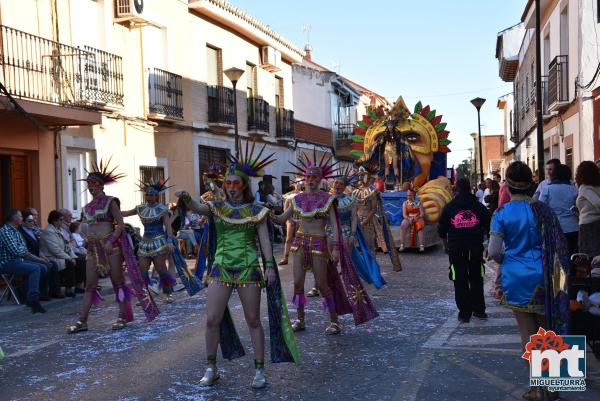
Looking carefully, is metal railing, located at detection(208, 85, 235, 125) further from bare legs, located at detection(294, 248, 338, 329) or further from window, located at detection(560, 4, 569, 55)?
bare legs, located at detection(294, 248, 338, 329)

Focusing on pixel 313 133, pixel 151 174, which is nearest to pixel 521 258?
pixel 151 174

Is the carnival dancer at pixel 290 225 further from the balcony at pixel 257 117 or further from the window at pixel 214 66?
the balcony at pixel 257 117

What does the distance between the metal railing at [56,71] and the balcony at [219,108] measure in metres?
5.73

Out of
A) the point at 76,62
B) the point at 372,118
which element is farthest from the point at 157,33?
the point at 372,118

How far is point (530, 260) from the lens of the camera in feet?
16.5

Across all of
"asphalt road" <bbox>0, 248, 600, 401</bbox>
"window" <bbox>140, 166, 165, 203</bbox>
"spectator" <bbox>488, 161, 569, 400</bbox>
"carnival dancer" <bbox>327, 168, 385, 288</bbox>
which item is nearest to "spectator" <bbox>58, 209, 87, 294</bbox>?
"asphalt road" <bbox>0, 248, 600, 401</bbox>

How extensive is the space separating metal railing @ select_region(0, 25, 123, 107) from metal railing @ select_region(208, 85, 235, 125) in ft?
19.0

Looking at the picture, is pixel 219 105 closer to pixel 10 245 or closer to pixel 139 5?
pixel 139 5

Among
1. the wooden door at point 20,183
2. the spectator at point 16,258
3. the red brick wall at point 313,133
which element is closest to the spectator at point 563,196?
the spectator at point 16,258

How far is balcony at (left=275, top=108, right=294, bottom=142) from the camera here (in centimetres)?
2794

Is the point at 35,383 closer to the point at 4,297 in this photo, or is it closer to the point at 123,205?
the point at 4,297

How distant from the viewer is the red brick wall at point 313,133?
31.4 m

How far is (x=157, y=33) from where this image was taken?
19422 mm

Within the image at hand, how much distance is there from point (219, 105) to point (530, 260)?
719 inches
